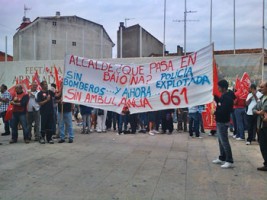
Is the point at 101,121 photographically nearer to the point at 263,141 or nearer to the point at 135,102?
the point at 135,102

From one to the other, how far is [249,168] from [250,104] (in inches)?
155

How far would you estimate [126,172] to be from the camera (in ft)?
23.9

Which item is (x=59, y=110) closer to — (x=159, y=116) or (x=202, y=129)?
(x=159, y=116)

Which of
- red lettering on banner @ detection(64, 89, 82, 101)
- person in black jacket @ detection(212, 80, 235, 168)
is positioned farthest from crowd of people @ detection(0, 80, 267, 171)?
red lettering on banner @ detection(64, 89, 82, 101)

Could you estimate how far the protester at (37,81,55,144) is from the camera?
1102 cm

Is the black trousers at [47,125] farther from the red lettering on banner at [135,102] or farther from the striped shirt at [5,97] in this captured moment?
the striped shirt at [5,97]

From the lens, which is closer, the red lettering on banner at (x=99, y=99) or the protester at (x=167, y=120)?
the red lettering on banner at (x=99, y=99)

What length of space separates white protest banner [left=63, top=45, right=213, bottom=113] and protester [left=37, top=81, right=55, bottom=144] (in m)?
→ 0.60

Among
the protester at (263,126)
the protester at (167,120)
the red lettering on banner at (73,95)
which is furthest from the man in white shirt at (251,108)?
the red lettering on banner at (73,95)

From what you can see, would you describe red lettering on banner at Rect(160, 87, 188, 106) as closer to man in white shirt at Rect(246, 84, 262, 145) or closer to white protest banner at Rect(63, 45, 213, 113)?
white protest banner at Rect(63, 45, 213, 113)

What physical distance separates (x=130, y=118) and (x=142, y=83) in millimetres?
3395

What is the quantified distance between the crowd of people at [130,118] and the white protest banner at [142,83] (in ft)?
1.77

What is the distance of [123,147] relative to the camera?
10336 millimetres

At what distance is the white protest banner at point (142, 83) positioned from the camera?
9734 millimetres
